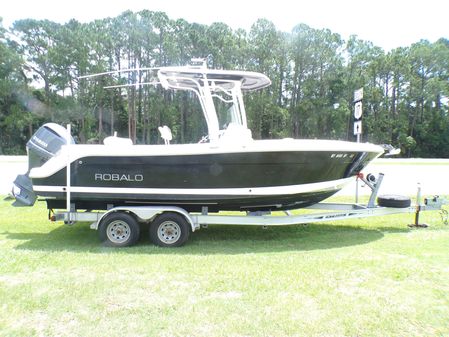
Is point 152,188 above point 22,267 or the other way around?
above

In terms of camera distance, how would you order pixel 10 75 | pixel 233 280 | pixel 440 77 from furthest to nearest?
pixel 440 77 < pixel 10 75 < pixel 233 280

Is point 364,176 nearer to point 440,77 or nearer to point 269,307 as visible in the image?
point 269,307

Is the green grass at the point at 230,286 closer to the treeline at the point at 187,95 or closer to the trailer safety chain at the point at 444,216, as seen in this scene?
the trailer safety chain at the point at 444,216

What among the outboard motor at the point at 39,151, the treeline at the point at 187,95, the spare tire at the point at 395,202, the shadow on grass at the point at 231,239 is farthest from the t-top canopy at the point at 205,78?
the treeline at the point at 187,95

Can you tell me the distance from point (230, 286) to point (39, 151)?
3.90 m

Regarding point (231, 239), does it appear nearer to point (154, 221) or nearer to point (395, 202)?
point (154, 221)

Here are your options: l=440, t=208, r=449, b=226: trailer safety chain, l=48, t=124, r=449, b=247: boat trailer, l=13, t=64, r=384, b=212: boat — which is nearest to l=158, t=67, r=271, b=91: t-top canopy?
l=13, t=64, r=384, b=212: boat

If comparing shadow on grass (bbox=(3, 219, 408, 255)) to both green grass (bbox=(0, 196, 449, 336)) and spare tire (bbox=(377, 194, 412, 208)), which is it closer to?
green grass (bbox=(0, 196, 449, 336))

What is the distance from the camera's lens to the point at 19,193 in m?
6.10

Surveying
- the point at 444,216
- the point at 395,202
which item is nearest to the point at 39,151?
the point at 395,202

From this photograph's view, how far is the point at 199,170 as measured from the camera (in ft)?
17.6

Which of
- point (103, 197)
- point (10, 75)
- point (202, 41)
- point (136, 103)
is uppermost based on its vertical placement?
point (202, 41)

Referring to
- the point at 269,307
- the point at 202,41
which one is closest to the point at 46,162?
the point at 269,307

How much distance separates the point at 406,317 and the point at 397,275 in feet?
3.30
